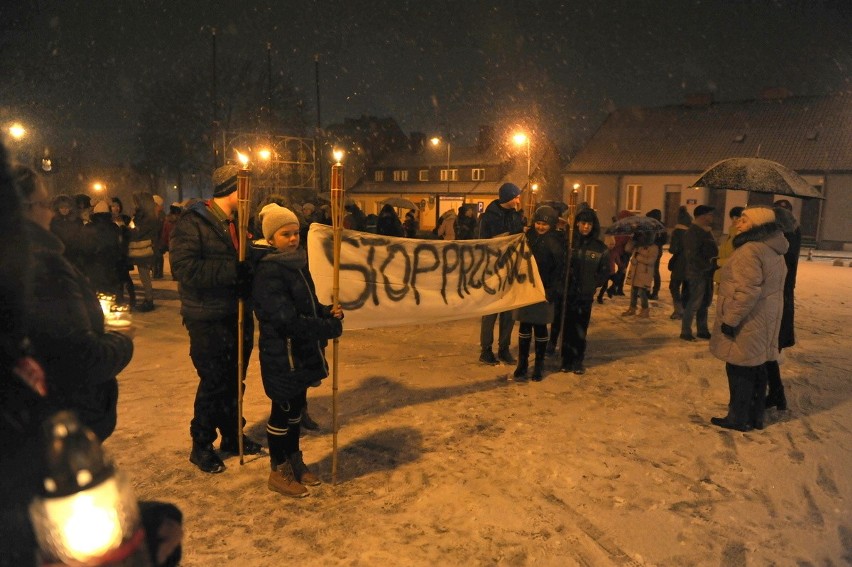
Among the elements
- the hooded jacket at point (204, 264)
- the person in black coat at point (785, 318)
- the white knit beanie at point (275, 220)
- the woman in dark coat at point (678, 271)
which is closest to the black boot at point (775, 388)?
the person in black coat at point (785, 318)

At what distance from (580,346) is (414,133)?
161 feet

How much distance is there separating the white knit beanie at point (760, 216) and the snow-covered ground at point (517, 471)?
1803 millimetres

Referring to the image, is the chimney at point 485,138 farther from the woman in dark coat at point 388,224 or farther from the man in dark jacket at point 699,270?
the man in dark jacket at point 699,270

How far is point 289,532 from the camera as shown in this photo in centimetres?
346

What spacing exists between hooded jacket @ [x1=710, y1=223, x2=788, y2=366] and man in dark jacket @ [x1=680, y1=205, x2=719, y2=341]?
11.4ft

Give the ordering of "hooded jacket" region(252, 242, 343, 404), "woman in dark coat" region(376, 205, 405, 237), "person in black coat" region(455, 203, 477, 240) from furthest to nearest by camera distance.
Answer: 1. "person in black coat" region(455, 203, 477, 240)
2. "woman in dark coat" region(376, 205, 405, 237)
3. "hooded jacket" region(252, 242, 343, 404)

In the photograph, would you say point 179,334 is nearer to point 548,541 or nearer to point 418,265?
point 418,265

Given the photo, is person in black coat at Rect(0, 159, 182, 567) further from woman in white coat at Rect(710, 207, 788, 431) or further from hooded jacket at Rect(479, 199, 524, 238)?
hooded jacket at Rect(479, 199, 524, 238)

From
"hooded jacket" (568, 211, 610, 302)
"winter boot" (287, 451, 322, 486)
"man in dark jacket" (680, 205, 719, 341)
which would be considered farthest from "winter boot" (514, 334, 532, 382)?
"man in dark jacket" (680, 205, 719, 341)

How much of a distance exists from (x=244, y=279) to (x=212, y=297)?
293 millimetres

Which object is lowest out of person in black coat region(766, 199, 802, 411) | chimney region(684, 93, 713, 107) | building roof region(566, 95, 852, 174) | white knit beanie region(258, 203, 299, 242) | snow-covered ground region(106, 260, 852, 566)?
snow-covered ground region(106, 260, 852, 566)

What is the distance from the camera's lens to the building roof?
1227 inches

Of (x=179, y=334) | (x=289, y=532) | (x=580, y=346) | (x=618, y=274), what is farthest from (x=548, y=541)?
(x=618, y=274)

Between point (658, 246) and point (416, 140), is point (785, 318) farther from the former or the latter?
point (416, 140)
